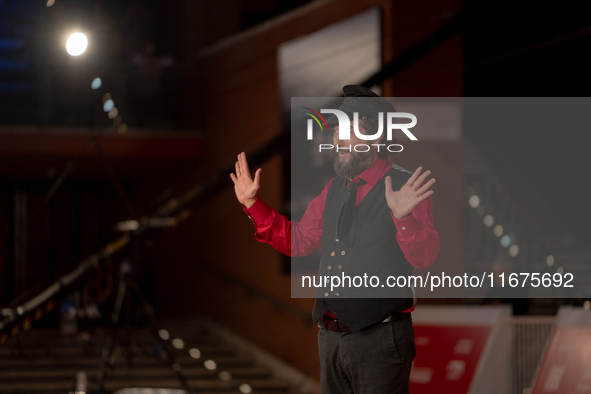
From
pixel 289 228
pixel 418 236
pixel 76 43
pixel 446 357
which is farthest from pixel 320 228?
pixel 76 43

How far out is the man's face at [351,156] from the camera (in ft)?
6.29

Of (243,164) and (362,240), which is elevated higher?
(243,164)

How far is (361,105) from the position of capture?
6.37 ft

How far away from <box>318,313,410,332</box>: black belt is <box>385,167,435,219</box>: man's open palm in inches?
10.9

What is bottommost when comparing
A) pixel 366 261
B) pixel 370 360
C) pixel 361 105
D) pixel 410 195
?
pixel 370 360

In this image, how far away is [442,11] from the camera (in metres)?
5.74

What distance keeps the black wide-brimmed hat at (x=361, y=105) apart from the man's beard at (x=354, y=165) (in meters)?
0.11

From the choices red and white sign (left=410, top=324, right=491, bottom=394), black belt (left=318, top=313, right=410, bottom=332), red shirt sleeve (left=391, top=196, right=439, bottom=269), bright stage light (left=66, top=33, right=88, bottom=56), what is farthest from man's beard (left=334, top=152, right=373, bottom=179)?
bright stage light (left=66, top=33, right=88, bottom=56)

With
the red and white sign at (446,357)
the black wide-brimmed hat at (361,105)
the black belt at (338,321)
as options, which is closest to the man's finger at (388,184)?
the black wide-brimmed hat at (361,105)

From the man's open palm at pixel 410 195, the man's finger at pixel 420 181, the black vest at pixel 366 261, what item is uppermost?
the man's finger at pixel 420 181

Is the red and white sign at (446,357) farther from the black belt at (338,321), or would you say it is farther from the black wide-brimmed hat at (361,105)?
the black wide-brimmed hat at (361,105)

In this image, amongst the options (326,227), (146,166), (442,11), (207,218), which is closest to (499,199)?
(442,11)

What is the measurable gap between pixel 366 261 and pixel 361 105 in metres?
0.46

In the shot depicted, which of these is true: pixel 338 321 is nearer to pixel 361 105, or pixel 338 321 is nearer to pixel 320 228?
pixel 320 228
